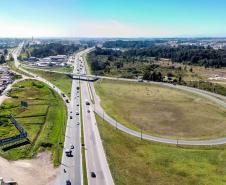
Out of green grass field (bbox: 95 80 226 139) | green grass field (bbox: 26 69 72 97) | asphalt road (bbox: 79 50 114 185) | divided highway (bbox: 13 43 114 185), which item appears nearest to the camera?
asphalt road (bbox: 79 50 114 185)

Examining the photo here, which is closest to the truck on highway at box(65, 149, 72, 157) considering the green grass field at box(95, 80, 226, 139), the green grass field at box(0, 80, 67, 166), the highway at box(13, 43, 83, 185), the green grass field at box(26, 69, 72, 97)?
the highway at box(13, 43, 83, 185)

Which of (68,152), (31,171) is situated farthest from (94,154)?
(31,171)

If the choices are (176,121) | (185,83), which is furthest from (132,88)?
(176,121)

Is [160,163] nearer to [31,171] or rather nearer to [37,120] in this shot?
[31,171]

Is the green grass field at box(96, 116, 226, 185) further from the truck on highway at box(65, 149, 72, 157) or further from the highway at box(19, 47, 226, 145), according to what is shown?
the truck on highway at box(65, 149, 72, 157)

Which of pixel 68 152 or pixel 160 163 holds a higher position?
pixel 68 152

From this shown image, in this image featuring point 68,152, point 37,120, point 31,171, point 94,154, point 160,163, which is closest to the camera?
point 31,171
